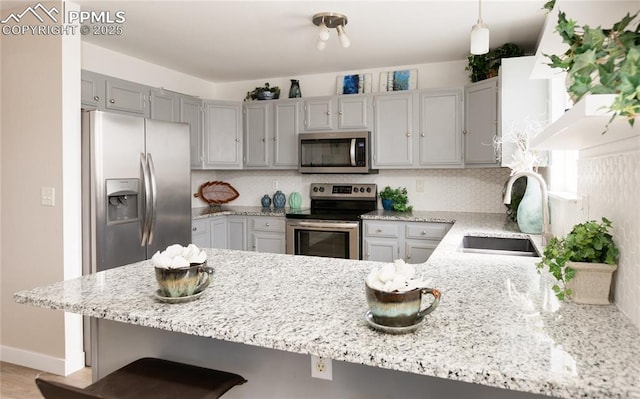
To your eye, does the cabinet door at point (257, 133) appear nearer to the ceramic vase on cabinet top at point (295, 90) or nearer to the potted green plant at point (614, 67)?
the ceramic vase on cabinet top at point (295, 90)

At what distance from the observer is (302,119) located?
4395 millimetres

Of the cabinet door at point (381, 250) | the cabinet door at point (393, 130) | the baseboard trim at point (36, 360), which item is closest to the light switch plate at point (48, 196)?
the baseboard trim at point (36, 360)

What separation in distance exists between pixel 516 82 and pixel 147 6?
274 centimetres

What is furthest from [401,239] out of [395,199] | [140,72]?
[140,72]

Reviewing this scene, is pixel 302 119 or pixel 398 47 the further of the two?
pixel 302 119

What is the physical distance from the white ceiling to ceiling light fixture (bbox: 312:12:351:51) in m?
0.06

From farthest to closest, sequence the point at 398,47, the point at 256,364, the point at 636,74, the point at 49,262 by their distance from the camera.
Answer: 1. the point at 398,47
2. the point at 49,262
3. the point at 256,364
4. the point at 636,74

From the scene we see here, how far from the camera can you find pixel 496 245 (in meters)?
2.75

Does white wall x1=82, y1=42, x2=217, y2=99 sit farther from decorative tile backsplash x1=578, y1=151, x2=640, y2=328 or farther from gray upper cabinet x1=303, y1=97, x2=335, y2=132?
decorative tile backsplash x1=578, y1=151, x2=640, y2=328

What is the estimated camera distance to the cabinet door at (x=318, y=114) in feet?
14.0

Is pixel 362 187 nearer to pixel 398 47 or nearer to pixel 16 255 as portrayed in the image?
pixel 398 47

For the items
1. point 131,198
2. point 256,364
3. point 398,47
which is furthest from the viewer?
point 398,47

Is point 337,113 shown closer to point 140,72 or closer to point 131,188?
point 140,72

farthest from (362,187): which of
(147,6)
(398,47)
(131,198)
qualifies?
(147,6)
